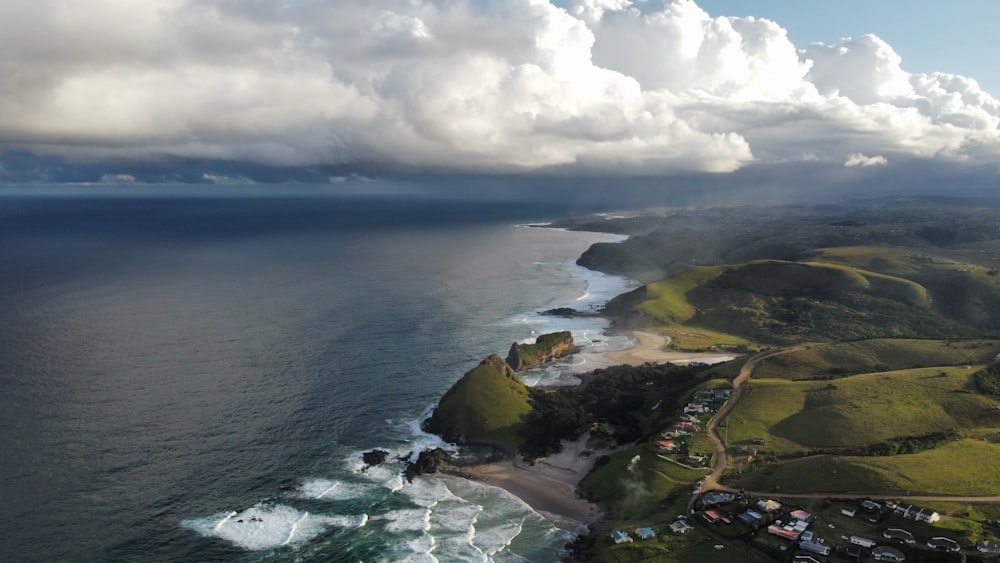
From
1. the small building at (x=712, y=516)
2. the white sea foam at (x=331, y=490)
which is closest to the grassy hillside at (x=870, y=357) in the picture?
the small building at (x=712, y=516)

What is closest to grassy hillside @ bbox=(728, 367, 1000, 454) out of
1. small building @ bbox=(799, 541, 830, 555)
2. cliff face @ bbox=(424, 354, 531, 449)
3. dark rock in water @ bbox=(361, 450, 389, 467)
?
small building @ bbox=(799, 541, 830, 555)

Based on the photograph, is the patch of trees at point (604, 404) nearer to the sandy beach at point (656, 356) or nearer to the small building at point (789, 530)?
the sandy beach at point (656, 356)

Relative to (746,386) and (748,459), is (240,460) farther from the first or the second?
(746,386)

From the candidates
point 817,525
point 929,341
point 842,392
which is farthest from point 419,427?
point 929,341

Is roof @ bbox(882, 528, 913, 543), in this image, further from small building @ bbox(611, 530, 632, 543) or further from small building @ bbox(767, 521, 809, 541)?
small building @ bbox(611, 530, 632, 543)

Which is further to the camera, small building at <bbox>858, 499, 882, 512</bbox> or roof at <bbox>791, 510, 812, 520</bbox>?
roof at <bbox>791, 510, 812, 520</bbox>
